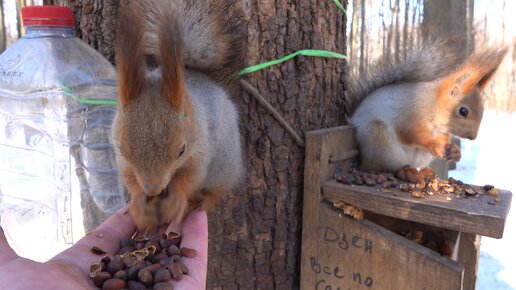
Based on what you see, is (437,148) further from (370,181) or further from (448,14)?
(448,14)

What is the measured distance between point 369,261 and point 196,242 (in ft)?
1.73

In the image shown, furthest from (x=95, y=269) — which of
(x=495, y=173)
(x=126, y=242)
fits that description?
(x=495, y=173)

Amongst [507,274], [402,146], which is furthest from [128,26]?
[507,274]

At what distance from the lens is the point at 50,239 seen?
165 cm

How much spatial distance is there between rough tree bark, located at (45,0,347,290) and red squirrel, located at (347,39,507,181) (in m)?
0.26

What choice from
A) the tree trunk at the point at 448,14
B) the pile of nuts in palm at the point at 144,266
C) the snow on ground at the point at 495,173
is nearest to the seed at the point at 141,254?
the pile of nuts in palm at the point at 144,266

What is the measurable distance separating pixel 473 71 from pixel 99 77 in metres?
1.36

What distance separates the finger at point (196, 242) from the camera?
110cm

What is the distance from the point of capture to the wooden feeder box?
3.76ft

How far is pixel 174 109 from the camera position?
1052 mm

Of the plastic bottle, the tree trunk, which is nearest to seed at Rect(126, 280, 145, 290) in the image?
the plastic bottle

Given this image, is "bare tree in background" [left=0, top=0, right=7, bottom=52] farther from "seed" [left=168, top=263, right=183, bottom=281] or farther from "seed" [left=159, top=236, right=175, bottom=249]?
"seed" [left=168, top=263, right=183, bottom=281]

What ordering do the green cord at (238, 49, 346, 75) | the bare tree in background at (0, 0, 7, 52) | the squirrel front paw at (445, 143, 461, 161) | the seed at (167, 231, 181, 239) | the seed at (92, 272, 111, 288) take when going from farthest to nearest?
the bare tree in background at (0, 0, 7, 52) → the squirrel front paw at (445, 143, 461, 161) → the green cord at (238, 49, 346, 75) → the seed at (167, 231, 181, 239) → the seed at (92, 272, 111, 288)

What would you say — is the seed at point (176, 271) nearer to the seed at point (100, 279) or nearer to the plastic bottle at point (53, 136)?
the seed at point (100, 279)
